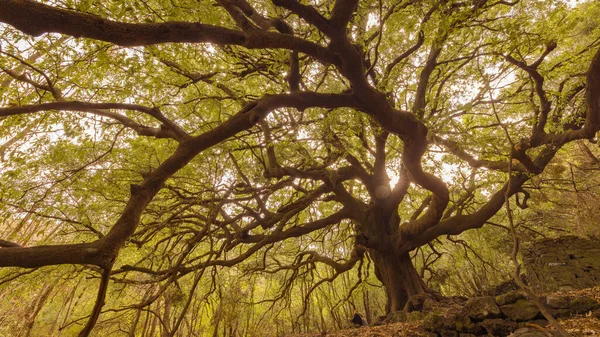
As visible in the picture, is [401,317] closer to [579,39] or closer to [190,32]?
[190,32]

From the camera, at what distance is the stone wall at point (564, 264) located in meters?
6.59

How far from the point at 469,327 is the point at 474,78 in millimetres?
4666

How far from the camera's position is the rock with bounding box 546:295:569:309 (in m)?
3.59

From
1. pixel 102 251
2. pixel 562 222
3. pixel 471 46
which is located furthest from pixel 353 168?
pixel 562 222

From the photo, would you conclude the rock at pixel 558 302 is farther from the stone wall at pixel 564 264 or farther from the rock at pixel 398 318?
the stone wall at pixel 564 264

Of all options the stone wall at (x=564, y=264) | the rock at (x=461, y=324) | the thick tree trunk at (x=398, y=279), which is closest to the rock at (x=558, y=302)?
the rock at (x=461, y=324)

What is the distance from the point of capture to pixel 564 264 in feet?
22.6

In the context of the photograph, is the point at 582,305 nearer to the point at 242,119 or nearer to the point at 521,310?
the point at 521,310

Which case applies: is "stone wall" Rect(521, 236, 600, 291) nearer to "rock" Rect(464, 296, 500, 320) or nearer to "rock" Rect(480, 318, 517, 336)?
"rock" Rect(464, 296, 500, 320)

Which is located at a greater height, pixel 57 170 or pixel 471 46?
pixel 471 46

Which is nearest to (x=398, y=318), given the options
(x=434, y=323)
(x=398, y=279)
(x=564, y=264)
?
(x=398, y=279)

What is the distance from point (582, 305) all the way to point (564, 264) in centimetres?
465

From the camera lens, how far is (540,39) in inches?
169

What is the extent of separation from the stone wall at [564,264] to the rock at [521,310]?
168 inches
